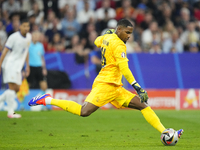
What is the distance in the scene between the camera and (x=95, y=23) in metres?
15.4

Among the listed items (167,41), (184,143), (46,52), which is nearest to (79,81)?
A: (46,52)

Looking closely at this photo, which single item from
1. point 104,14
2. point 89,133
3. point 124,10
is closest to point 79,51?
point 104,14

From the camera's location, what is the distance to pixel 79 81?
45.8 ft

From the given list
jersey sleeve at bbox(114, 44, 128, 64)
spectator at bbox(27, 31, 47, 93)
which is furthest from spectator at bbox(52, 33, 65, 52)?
jersey sleeve at bbox(114, 44, 128, 64)

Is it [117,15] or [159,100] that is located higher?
[117,15]

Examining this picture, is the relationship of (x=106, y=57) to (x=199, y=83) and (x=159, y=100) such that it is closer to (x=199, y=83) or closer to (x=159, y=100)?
(x=159, y=100)

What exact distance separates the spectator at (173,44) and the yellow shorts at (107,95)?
9113mm

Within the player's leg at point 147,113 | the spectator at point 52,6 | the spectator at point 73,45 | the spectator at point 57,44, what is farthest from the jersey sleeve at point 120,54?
the spectator at point 52,6

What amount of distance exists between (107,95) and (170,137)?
4.24 feet

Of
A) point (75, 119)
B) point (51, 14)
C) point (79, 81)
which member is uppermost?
point (51, 14)

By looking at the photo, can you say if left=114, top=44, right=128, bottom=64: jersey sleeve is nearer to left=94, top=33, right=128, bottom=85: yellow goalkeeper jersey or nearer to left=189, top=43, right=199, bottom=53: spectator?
left=94, top=33, right=128, bottom=85: yellow goalkeeper jersey

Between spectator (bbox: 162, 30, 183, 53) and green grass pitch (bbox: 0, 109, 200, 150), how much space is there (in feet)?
17.1

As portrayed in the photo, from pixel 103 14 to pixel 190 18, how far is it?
4.33m

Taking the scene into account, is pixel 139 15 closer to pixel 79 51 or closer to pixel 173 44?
pixel 173 44
